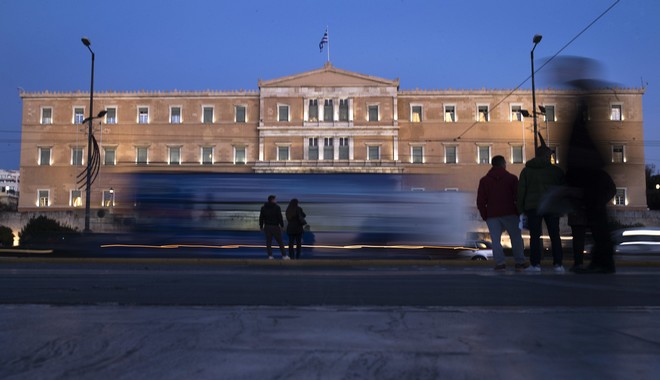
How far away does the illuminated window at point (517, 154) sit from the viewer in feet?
190

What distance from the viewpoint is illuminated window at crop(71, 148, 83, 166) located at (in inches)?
2352

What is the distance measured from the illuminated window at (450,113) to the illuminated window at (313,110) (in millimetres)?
12158

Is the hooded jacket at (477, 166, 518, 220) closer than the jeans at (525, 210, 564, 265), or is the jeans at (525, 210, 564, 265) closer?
the jeans at (525, 210, 564, 265)

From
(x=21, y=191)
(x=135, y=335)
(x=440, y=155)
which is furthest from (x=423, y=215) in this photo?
(x=21, y=191)

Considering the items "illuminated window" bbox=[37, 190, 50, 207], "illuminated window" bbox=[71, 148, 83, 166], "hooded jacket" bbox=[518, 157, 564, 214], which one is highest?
"illuminated window" bbox=[71, 148, 83, 166]

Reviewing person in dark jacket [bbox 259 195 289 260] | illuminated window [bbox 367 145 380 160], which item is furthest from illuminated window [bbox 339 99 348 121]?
person in dark jacket [bbox 259 195 289 260]

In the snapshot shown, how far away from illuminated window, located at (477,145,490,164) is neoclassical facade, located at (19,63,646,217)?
0.09m

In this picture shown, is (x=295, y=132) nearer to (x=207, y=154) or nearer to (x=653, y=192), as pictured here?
(x=207, y=154)

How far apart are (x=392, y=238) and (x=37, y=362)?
57.3ft

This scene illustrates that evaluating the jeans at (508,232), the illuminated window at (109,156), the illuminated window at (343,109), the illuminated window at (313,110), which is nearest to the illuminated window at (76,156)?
the illuminated window at (109,156)

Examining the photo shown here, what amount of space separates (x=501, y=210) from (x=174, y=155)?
55.6 m

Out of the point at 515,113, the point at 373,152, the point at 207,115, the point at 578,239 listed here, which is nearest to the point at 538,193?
the point at 578,239

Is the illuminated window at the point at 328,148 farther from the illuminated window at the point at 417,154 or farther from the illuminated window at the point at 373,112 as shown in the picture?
the illuminated window at the point at 417,154

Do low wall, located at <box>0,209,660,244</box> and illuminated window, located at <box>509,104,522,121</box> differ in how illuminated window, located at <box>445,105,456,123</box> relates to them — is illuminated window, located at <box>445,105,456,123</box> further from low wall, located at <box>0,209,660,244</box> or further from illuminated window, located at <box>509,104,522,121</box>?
low wall, located at <box>0,209,660,244</box>
